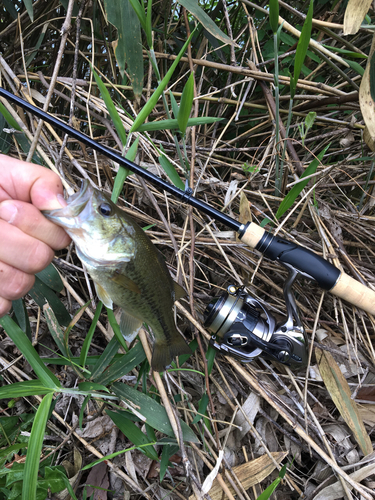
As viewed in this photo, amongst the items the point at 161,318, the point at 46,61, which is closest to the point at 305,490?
the point at 161,318

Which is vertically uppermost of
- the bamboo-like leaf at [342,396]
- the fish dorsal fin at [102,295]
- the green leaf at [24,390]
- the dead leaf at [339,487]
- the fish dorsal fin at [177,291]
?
the fish dorsal fin at [102,295]

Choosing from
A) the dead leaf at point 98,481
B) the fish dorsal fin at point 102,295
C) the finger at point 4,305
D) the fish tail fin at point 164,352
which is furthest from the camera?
the dead leaf at point 98,481

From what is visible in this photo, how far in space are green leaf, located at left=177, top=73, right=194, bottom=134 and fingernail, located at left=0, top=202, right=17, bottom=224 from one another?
1.02 meters

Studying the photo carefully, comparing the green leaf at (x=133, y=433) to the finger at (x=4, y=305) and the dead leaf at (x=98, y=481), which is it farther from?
the finger at (x=4, y=305)

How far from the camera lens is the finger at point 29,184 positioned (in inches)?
61.8

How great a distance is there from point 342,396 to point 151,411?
1428 millimetres

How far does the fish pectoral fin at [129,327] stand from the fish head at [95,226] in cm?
44

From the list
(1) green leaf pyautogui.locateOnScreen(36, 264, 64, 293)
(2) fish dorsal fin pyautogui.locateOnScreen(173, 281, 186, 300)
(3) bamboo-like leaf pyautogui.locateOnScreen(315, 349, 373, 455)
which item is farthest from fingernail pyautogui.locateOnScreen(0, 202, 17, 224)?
(3) bamboo-like leaf pyautogui.locateOnScreen(315, 349, 373, 455)

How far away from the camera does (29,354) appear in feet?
6.16

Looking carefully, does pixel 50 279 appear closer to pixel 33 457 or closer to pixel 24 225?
pixel 24 225

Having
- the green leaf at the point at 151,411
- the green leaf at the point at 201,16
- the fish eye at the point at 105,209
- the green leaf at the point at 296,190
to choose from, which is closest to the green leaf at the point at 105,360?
the green leaf at the point at 151,411

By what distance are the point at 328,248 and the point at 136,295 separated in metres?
1.60

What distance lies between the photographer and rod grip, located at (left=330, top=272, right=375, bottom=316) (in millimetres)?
2184

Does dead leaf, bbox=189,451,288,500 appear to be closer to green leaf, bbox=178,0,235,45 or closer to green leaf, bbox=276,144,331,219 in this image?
green leaf, bbox=276,144,331,219
